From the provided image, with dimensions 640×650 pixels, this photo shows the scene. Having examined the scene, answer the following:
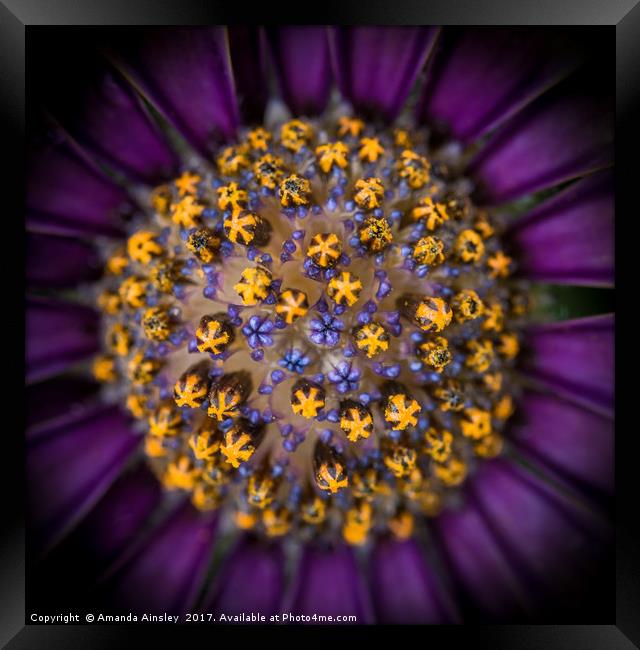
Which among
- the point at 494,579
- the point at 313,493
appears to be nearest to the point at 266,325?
the point at 313,493

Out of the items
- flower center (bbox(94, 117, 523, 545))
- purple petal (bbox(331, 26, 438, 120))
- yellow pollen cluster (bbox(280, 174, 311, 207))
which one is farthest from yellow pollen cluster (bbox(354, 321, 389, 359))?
purple petal (bbox(331, 26, 438, 120))

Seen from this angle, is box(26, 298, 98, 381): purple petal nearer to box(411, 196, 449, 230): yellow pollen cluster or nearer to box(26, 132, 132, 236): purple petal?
box(26, 132, 132, 236): purple petal

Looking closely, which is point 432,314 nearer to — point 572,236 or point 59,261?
point 572,236

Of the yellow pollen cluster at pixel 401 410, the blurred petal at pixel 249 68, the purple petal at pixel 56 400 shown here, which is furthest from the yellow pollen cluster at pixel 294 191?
the purple petal at pixel 56 400

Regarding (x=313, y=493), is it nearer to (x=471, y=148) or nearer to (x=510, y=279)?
(x=510, y=279)

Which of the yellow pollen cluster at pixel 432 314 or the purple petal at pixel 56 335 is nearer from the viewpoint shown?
the yellow pollen cluster at pixel 432 314

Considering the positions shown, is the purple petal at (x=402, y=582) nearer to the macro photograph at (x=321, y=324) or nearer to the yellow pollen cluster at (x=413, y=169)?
the macro photograph at (x=321, y=324)
